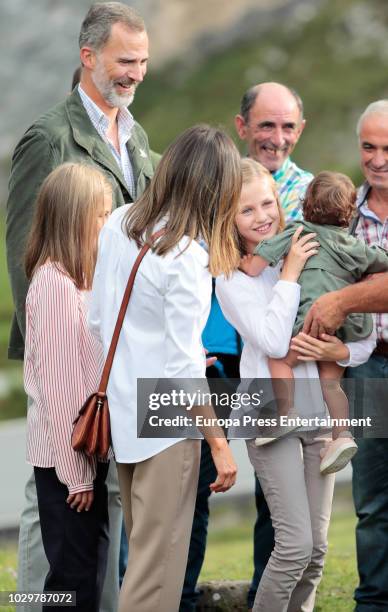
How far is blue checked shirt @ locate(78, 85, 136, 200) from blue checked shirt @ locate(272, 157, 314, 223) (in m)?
0.58

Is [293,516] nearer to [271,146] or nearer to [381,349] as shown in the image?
[381,349]

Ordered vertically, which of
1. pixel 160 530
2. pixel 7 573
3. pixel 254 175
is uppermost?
pixel 254 175

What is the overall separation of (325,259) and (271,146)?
3.30ft

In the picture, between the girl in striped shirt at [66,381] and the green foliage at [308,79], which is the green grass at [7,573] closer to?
the girl in striped shirt at [66,381]

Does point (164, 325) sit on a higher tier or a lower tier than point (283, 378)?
higher

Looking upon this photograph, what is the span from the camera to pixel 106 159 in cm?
438

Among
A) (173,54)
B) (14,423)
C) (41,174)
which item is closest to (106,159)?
(41,174)

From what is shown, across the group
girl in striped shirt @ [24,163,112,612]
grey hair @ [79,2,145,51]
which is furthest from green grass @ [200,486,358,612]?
grey hair @ [79,2,145,51]

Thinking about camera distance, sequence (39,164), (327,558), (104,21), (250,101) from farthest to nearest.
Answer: (327,558), (250,101), (104,21), (39,164)

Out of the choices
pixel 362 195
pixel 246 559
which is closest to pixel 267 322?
pixel 362 195

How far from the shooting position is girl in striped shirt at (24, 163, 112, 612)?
11.9 ft

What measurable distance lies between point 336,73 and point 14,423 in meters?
8.39

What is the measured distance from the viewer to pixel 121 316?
3438 millimetres

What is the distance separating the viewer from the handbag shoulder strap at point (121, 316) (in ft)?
11.2
